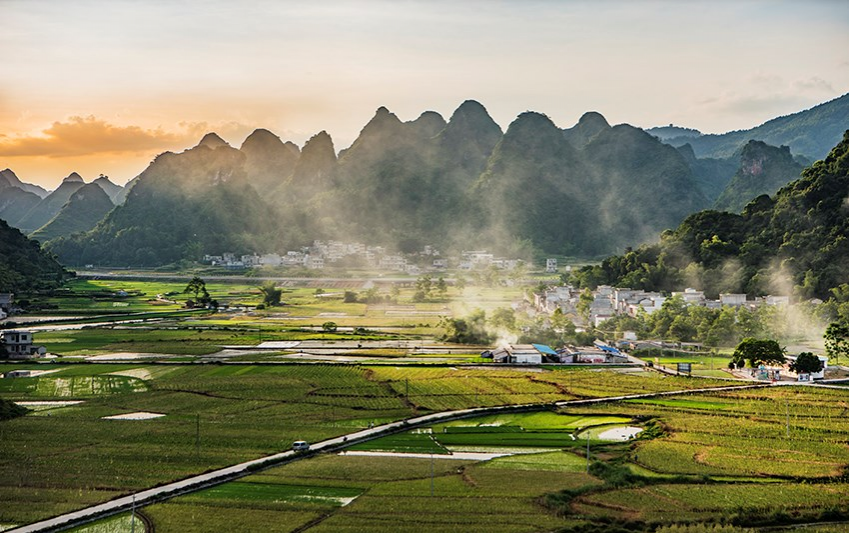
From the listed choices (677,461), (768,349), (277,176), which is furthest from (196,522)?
(277,176)

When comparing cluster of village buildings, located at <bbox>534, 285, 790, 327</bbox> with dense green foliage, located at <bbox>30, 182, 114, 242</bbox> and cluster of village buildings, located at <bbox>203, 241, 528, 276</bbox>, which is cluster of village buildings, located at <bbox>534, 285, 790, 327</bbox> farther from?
dense green foliage, located at <bbox>30, 182, 114, 242</bbox>

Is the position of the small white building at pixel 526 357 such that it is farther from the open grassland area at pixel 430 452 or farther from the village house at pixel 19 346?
the village house at pixel 19 346

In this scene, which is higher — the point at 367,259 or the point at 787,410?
the point at 367,259

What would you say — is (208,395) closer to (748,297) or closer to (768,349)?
(768,349)

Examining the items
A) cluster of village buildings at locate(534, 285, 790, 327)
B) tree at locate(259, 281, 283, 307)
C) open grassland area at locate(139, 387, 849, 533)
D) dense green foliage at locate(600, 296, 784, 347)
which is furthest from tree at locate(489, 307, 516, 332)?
tree at locate(259, 281, 283, 307)

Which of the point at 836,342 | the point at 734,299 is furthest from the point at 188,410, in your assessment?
the point at 734,299

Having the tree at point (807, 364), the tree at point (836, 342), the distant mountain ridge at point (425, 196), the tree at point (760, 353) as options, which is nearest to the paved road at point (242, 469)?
the tree at point (807, 364)

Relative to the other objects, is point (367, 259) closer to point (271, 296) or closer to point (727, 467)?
point (271, 296)
